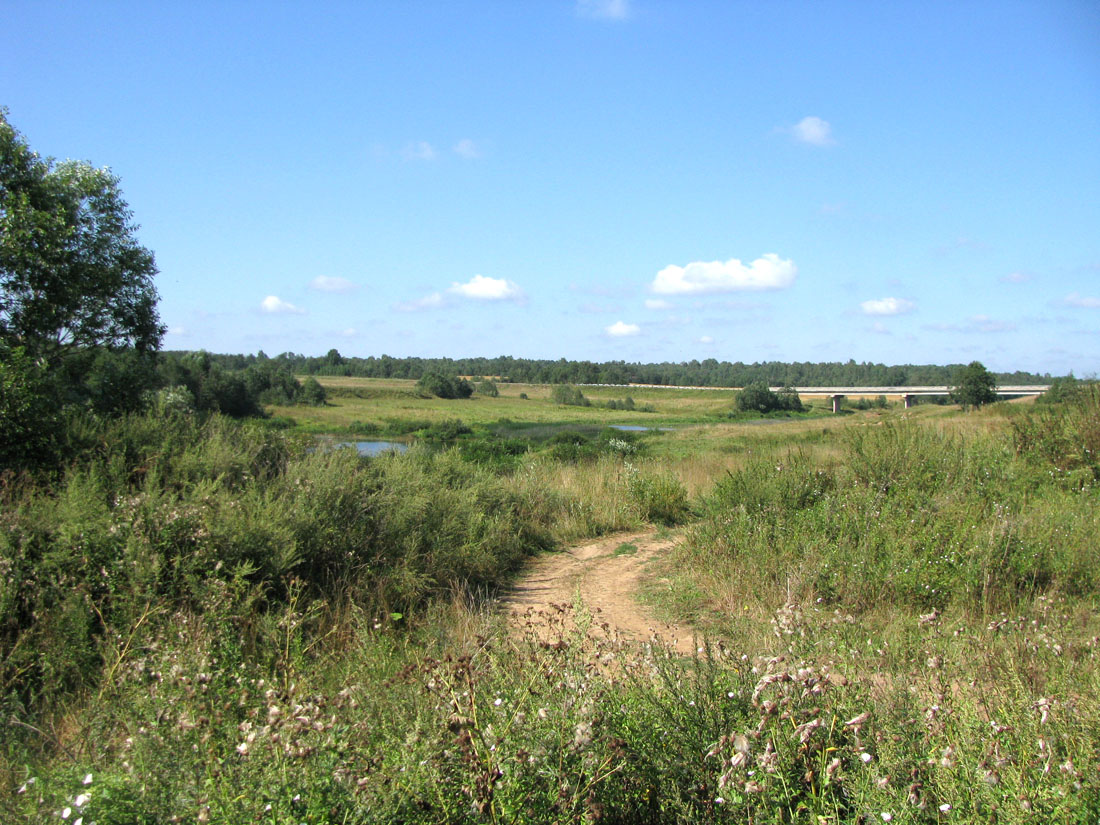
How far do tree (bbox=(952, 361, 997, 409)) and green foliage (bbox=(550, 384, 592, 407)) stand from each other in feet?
177

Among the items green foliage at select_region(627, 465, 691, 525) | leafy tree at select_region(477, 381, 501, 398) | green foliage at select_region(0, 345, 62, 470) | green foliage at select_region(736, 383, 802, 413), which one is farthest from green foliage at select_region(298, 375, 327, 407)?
green foliage at select_region(0, 345, 62, 470)

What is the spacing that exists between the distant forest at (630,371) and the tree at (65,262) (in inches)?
3195

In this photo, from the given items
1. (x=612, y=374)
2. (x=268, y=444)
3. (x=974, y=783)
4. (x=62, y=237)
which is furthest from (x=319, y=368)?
(x=974, y=783)

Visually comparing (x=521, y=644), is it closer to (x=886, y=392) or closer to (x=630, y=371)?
(x=886, y=392)

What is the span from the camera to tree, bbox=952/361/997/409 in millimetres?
52062

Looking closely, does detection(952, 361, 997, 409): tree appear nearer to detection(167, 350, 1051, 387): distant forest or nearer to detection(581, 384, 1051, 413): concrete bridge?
detection(581, 384, 1051, 413): concrete bridge

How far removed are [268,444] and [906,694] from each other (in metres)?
7.40

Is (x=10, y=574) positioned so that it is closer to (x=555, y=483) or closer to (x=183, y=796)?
(x=183, y=796)

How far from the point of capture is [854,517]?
6953 millimetres

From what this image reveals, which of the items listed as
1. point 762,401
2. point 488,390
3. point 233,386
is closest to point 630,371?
point 488,390

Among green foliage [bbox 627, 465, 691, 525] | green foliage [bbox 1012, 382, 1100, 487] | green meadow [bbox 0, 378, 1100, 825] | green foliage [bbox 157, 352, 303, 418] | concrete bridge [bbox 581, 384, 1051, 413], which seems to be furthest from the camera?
concrete bridge [bbox 581, 384, 1051, 413]

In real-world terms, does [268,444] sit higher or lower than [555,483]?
higher

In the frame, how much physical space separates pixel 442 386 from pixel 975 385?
64755 millimetres

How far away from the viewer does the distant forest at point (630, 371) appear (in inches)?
4675
